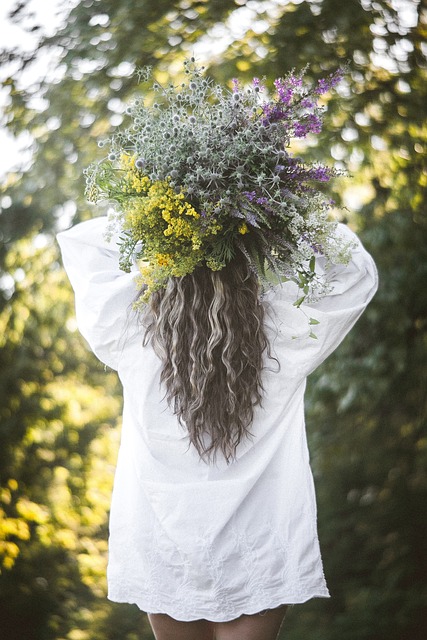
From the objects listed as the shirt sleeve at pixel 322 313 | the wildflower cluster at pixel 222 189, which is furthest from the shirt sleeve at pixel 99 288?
the shirt sleeve at pixel 322 313

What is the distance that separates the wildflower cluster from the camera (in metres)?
1.27

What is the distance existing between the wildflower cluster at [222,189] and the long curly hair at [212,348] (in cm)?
8

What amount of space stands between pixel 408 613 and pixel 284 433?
3.92ft

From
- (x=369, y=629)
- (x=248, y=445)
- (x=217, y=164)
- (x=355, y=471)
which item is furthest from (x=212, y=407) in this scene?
(x=369, y=629)

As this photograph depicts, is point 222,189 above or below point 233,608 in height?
above

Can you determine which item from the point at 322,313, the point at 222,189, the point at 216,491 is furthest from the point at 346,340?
the point at 222,189

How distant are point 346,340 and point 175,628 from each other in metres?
1.14

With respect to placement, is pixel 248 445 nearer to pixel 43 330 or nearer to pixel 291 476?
pixel 291 476

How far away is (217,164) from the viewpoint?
128cm

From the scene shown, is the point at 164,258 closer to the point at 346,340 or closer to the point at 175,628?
the point at 175,628

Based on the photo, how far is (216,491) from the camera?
1467 mm

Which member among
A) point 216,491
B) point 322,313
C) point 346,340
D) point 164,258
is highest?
point 164,258

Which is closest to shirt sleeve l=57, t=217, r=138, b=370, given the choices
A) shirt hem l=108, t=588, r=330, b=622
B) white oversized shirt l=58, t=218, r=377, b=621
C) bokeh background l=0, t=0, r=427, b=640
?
white oversized shirt l=58, t=218, r=377, b=621

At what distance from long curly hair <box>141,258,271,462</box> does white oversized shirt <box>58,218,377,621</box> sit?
0.03 meters
